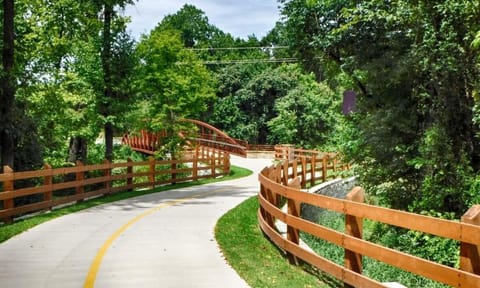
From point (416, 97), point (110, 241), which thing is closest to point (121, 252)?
point (110, 241)

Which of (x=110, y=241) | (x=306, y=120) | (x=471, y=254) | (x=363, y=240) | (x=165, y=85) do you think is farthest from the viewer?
(x=306, y=120)

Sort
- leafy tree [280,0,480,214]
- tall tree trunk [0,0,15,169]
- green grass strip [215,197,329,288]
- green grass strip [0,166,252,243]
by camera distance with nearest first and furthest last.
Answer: green grass strip [215,197,329,288] → green grass strip [0,166,252,243] → leafy tree [280,0,480,214] → tall tree trunk [0,0,15,169]

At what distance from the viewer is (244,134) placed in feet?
200

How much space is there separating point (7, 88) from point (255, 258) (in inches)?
427

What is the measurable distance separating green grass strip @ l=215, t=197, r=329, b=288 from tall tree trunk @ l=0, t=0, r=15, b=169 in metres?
7.27

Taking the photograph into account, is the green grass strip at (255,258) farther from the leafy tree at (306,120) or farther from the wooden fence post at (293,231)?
the leafy tree at (306,120)

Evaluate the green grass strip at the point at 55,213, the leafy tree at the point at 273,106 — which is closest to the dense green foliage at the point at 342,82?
the green grass strip at the point at 55,213

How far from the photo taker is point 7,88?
16312 millimetres

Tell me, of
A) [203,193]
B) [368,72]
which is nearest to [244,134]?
[203,193]

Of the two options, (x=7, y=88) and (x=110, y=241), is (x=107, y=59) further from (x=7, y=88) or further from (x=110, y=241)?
(x=110, y=241)

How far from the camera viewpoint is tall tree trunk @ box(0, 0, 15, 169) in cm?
1605

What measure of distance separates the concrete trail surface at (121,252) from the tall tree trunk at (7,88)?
11.8ft

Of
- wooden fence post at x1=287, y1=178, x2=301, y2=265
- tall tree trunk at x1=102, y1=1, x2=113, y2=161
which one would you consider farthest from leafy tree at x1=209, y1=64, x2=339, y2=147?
wooden fence post at x1=287, y1=178, x2=301, y2=265

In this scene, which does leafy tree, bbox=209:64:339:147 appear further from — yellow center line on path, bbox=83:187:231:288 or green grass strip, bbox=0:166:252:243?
yellow center line on path, bbox=83:187:231:288
